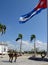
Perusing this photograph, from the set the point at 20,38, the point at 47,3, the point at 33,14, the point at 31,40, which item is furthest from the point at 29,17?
the point at 20,38

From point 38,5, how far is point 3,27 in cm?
4320

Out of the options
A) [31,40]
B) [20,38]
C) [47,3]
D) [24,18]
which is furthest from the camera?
[20,38]

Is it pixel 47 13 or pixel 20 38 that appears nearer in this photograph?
pixel 47 13

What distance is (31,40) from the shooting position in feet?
269

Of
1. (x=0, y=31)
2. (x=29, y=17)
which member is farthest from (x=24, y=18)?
(x=0, y=31)

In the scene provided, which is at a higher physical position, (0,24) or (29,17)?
(0,24)

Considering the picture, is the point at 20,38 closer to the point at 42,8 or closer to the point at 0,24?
the point at 0,24

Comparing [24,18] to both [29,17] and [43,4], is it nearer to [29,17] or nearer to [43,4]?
[29,17]

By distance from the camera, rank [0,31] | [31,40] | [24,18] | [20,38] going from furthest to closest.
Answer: [20,38] < [31,40] < [0,31] < [24,18]

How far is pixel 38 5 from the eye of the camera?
26.0 meters

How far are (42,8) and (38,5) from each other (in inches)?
26.4

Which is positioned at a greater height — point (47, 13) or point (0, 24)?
point (0, 24)

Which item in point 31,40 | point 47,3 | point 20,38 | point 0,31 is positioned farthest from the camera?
point 20,38

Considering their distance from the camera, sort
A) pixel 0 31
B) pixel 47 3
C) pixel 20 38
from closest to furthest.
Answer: pixel 47 3, pixel 0 31, pixel 20 38
